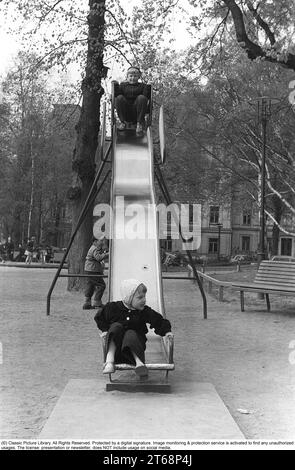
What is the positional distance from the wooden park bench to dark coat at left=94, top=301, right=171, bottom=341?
5.58 meters

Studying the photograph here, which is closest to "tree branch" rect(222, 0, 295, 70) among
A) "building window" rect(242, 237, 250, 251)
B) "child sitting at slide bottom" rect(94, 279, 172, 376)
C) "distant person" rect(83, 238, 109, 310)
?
"distant person" rect(83, 238, 109, 310)

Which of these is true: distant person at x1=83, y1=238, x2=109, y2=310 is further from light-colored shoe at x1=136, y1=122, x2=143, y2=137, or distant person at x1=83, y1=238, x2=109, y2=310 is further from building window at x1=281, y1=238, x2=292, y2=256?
building window at x1=281, y1=238, x2=292, y2=256

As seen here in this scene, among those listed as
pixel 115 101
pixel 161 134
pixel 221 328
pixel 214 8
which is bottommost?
pixel 221 328

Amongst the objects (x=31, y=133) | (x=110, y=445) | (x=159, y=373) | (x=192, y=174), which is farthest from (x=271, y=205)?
(x=110, y=445)

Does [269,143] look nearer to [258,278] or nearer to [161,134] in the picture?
[258,278]

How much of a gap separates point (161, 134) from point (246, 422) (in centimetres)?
663

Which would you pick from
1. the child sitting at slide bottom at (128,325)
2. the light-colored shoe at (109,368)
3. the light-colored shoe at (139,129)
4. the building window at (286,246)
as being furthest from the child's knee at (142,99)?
the building window at (286,246)

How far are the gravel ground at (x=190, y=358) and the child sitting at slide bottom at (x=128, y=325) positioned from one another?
2.22ft

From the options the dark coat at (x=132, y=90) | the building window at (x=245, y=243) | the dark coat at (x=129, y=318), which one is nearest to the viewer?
the dark coat at (x=129, y=318)

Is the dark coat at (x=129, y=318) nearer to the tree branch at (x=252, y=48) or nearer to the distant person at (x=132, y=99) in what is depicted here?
the distant person at (x=132, y=99)

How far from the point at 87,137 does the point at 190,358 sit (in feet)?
30.2

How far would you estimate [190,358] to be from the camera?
7.78 m

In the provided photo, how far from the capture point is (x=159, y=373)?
6551mm

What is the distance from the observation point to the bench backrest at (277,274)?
12.2 metres
